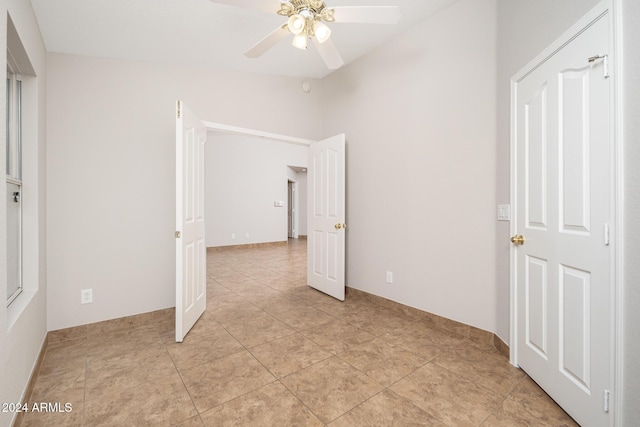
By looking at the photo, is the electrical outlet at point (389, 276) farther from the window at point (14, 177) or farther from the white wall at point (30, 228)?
the window at point (14, 177)

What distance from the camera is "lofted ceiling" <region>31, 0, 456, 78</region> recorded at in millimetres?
2158

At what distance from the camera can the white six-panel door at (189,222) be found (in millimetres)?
2369

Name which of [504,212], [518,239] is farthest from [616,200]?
[504,212]

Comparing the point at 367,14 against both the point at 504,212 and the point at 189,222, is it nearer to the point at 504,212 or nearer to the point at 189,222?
the point at 504,212

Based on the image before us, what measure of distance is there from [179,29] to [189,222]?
1.73 meters

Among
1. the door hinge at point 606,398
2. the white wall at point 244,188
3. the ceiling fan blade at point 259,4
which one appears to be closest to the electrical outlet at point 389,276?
the door hinge at point 606,398

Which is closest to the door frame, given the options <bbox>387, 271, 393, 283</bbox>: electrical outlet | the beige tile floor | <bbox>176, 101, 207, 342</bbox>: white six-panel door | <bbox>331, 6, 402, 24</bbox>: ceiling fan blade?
the beige tile floor

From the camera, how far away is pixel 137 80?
9.12 ft

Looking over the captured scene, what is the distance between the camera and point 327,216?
12.1 feet

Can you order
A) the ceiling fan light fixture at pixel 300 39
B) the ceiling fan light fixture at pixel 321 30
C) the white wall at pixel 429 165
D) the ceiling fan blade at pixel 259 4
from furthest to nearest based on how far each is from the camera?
the white wall at pixel 429 165, the ceiling fan light fixture at pixel 300 39, the ceiling fan light fixture at pixel 321 30, the ceiling fan blade at pixel 259 4

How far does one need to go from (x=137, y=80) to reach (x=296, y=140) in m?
1.90

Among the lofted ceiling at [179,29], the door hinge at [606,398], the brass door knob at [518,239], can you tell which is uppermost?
the lofted ceiling at [179,29]

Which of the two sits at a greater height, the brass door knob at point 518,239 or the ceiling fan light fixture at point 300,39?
the ceiling fan light fixture at point 300,39

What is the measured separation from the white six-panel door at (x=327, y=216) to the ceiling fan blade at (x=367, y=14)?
1.66 m
